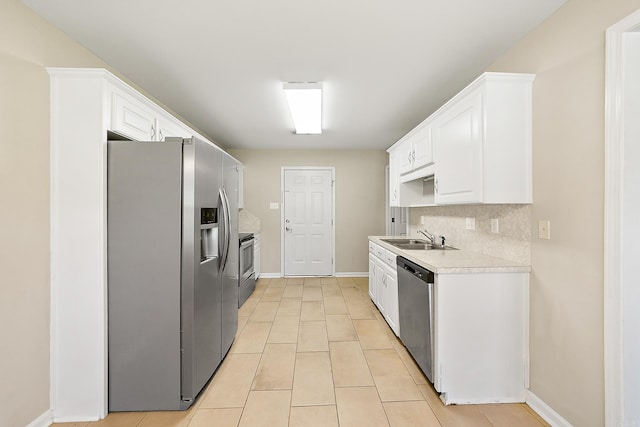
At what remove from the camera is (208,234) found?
7.00 ft

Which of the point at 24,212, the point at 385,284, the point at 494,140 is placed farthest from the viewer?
the point at 385,284

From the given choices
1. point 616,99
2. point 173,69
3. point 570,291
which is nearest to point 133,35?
point 173,69

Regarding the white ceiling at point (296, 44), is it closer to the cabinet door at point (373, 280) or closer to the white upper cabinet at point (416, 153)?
the white upper cabinet at point (416, 153)

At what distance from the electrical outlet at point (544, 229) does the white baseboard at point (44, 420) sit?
325 cm

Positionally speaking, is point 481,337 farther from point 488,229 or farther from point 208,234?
point 208,234

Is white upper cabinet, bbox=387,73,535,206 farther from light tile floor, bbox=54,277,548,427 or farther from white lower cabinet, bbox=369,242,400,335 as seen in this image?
light tile floor, bbox=54,277,548,427

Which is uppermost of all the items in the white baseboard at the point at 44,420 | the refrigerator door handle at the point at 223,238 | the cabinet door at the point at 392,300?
the refrigerator door handle at the point at 223,238

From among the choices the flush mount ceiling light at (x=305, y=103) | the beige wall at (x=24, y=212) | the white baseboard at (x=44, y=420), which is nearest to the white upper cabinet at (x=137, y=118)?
the beige wall at (x=24, y=212)

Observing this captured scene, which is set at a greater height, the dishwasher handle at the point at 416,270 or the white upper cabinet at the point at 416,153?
the white upper cabinet at the point at 416,153

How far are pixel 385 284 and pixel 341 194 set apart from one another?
8.40ft

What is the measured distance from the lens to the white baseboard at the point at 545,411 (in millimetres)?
1632

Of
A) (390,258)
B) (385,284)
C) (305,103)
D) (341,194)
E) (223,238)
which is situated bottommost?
(385,284)

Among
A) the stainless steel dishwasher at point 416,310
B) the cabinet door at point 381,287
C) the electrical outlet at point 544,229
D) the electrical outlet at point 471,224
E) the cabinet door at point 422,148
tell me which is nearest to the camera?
the electrical outlet at point 544,229

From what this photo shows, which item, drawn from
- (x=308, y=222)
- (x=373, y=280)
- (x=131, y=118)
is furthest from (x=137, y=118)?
(x=308, y=222)
